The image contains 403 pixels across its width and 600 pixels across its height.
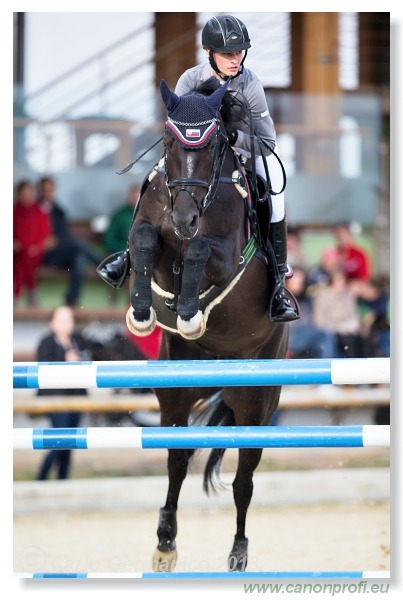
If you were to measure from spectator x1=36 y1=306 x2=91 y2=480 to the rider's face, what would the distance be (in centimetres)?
223

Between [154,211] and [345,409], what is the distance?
3.17 meters

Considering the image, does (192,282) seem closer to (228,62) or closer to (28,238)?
(228,62)

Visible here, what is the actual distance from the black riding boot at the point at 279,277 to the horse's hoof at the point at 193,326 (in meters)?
0.47

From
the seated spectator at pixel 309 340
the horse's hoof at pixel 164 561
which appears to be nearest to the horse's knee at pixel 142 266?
the horse's hoof at pixel 164 561

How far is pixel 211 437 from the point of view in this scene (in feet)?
11.3

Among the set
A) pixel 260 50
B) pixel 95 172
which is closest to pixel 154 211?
pixel 260 50

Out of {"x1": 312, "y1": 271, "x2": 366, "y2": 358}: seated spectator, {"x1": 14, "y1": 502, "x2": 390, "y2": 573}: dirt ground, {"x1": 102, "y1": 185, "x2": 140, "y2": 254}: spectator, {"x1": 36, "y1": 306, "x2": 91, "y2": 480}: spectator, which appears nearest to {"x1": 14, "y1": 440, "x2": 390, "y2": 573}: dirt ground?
{"x1": 14, "y1": 502, "x2": 390, "y2": 573}: dirt ground

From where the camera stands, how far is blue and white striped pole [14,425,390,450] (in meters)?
3.41

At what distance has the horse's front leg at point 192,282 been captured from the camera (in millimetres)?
3496

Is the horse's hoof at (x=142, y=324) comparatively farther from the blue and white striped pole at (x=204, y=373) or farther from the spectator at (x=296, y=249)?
the spectator at (x=296, y=249)

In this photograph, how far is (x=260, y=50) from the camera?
5426 millimetres

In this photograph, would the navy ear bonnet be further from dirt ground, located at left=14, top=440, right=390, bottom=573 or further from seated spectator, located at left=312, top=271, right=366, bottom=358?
seated spectator, located at left=312, top=271, right=366, bottom=358

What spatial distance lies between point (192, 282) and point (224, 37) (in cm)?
99

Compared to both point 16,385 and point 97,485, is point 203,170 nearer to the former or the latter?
point 16,385
